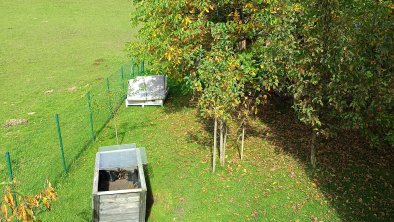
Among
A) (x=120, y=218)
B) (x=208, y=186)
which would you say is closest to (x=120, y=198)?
(x=120, y=218)

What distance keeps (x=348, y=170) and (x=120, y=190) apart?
A: 613 centimetres

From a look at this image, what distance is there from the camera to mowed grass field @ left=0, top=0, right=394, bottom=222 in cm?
884

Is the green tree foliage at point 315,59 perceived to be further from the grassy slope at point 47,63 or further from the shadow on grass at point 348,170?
the grassy slope at point 47,63

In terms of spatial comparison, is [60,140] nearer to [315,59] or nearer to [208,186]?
[208,186]

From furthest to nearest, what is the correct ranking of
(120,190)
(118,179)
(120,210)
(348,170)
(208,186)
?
(348,170) → (208,186) → (118,179) → (120,210) → (120,190)

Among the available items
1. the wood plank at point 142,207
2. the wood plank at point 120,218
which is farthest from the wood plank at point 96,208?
the wood plank at point 142,207

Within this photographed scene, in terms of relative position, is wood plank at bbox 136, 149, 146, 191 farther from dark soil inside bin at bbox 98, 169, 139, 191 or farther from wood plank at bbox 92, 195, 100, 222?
wood plank at bbox 92, 195, 100, 222

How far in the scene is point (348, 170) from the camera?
33.2 ft

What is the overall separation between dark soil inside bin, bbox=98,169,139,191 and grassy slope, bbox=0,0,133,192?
203 centimetres

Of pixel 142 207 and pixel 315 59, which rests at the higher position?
pixel 315 59

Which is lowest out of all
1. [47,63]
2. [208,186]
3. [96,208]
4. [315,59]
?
[208,186]

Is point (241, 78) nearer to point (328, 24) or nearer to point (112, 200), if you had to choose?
point (328, 24)

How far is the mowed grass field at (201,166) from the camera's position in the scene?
29.0 ft

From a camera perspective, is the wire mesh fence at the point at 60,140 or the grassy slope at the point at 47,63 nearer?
the wire mesh fence at the point at 60,140
